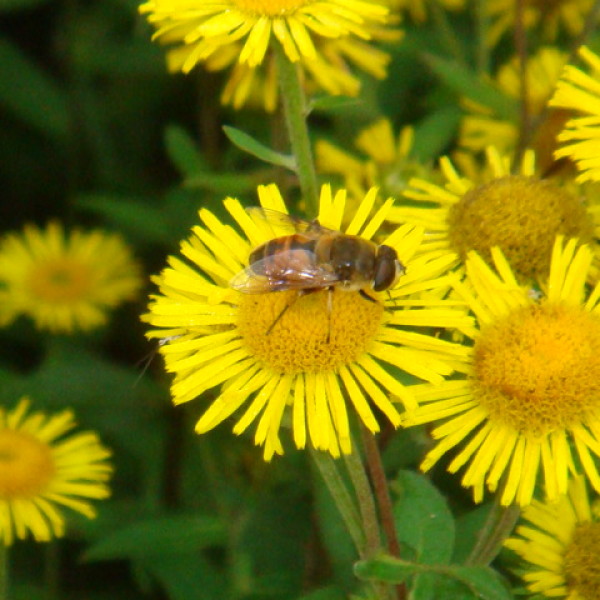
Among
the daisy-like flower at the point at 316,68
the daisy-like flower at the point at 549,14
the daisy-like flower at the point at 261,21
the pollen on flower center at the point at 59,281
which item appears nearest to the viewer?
the daisy-like flower at the point at 261,21

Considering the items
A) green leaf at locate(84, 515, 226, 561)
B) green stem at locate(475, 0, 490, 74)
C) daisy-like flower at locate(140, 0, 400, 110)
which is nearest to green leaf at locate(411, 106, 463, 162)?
green stem at locate(475, 0, 490, 74)

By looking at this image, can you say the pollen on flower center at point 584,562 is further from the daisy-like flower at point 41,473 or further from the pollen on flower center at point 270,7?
the pollen on flower center at point 270,7

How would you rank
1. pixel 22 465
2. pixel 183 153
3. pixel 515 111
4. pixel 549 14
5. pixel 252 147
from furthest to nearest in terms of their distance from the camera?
pixel 549 14 → pixel 183 153 → pixel 515 111 → pixel 22 465 → pixel 252 147

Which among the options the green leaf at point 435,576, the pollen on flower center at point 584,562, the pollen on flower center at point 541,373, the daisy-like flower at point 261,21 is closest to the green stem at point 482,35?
the daisy-like flower at point 261,21

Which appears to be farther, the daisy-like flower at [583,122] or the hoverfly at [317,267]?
the daisy-like flower at [583,122]

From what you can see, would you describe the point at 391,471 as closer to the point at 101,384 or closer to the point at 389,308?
the point at 389,308

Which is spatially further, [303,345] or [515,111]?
[515,111]

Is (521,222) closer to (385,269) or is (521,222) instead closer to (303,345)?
(385,269)

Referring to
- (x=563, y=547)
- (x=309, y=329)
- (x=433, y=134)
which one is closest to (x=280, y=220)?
(x=309, y=329)
